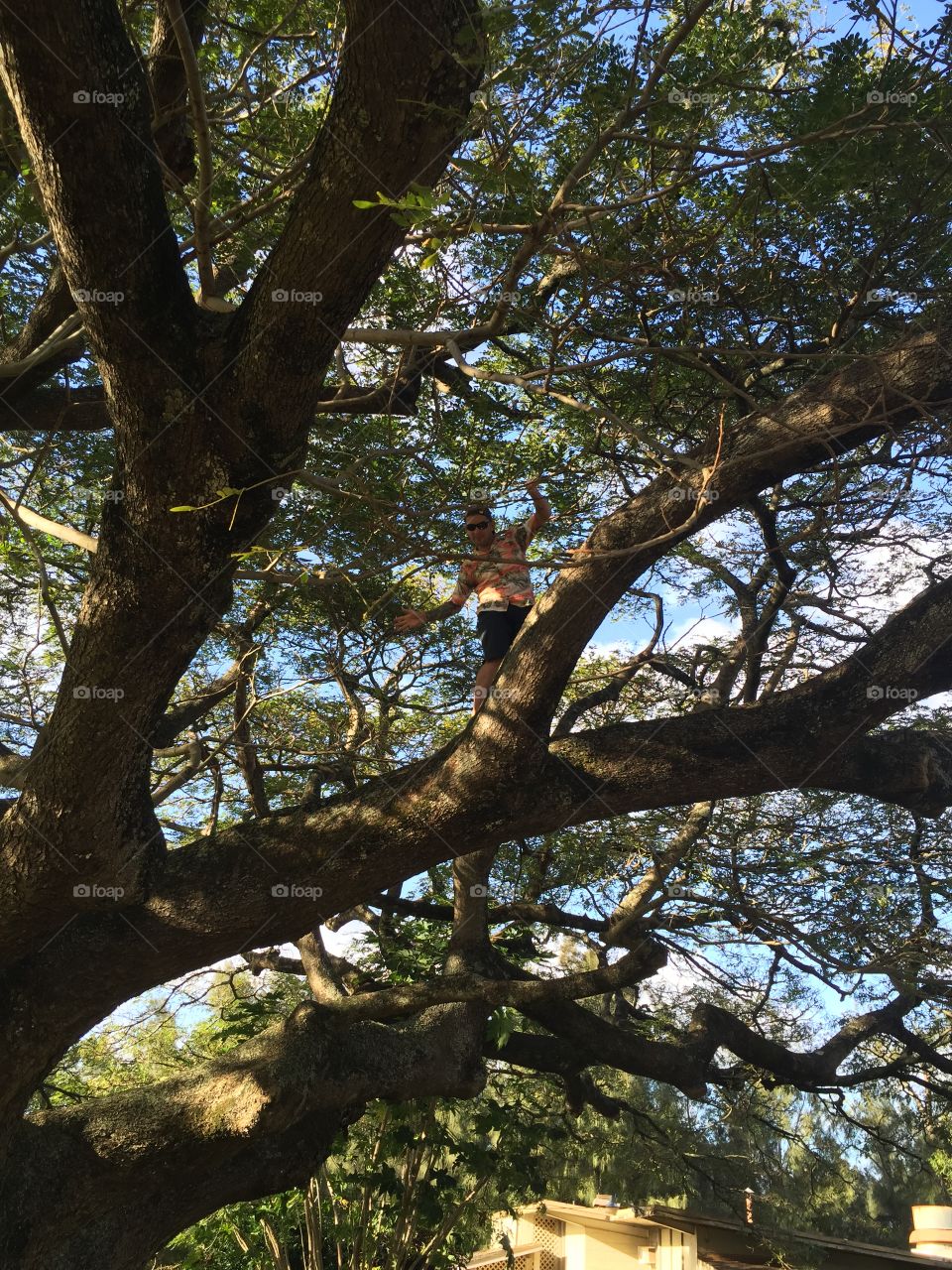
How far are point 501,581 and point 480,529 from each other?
10.6 inches

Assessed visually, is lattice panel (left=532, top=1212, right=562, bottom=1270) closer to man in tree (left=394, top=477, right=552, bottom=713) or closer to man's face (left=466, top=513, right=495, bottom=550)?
man in tree (left=394, top=477, right=552, bottom=713)

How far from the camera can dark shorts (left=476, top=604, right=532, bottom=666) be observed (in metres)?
5.05

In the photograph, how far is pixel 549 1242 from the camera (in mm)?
9750

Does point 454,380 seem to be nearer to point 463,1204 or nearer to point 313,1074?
point 313,1074

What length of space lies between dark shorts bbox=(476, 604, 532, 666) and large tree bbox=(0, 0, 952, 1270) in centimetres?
49

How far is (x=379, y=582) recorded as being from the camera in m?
6.44

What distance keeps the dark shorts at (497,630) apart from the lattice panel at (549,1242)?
7003mm

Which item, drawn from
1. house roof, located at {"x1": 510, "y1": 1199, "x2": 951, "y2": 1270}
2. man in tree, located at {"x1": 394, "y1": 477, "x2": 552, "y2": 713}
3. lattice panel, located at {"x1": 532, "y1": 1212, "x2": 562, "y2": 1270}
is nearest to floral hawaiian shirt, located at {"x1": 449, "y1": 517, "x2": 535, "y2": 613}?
man in tree, located at {"x1": 394, "y1": 477, "x2": 552, "y2": 713}

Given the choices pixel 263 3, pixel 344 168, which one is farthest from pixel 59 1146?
pixel 263 3

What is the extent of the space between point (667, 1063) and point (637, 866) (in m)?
1.53

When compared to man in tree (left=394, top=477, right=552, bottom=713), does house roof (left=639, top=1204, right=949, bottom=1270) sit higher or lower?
lower

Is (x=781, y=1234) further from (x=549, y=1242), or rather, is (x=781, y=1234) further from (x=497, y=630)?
(x=497, y=630)

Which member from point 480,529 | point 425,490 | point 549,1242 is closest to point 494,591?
point 480,529

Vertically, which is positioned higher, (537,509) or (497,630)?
(537,509)
